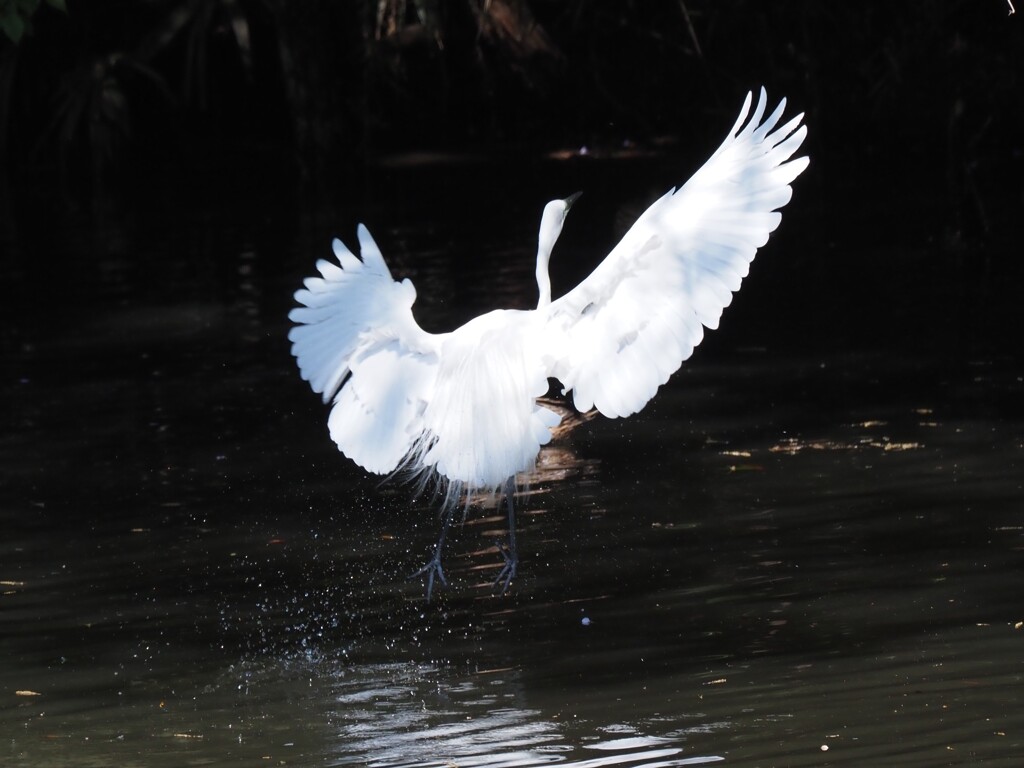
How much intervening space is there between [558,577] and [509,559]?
0.31 metres

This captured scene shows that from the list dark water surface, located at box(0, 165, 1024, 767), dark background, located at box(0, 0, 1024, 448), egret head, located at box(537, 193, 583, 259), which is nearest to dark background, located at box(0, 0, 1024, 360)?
dark background, located at box(0, 0, 1024, 448)

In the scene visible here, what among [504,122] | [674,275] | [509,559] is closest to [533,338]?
[674,275]

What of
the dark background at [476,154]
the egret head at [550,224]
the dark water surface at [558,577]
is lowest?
the dark water surface at [558,577]

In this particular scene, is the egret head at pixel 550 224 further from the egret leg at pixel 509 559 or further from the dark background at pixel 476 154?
the dark background at pixel 476 154

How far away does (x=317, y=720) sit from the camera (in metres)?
4.63

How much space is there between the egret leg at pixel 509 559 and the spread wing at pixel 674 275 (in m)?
0.65

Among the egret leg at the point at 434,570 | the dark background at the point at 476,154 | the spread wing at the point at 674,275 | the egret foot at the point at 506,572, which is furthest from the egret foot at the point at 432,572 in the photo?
the dark background at the point at 476,154

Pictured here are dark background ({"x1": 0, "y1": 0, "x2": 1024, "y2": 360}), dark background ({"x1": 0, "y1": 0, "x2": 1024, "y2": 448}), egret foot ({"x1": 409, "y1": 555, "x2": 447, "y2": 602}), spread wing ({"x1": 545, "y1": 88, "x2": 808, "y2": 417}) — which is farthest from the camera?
dark background ({"x1": 0, "y1": 0, "x2": 1024, "y2": 360})

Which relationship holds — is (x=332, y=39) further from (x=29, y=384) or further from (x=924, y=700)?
(x=924, y=700)

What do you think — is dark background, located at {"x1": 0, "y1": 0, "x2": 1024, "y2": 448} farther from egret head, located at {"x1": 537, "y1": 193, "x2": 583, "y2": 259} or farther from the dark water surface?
egret head, located at {"x1": 537, "y1": 193, "x2": 583, "y2": 259}

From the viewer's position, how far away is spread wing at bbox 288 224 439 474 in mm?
5496

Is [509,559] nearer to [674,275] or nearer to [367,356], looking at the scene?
[367,356]

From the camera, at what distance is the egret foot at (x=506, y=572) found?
18.0 ft

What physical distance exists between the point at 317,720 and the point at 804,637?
1464 millimetres
